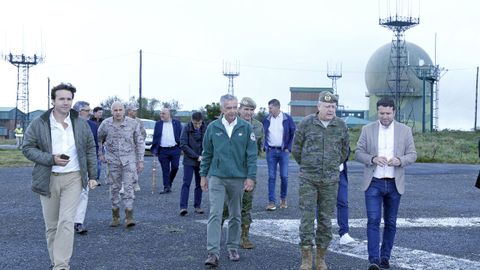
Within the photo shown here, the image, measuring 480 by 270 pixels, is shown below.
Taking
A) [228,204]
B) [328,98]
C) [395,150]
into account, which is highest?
[328,98]

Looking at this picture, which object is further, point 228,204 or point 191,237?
point 191,237

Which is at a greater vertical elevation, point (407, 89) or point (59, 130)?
point (407, 89)

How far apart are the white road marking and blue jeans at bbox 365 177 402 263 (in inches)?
13.7

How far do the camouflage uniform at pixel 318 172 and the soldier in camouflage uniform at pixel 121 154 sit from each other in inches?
135

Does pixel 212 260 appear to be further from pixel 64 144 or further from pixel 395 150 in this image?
pixel 395 150

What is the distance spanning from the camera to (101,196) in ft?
44.4

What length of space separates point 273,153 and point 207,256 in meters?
4.29

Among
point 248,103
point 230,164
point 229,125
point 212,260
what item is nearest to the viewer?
point 212,260

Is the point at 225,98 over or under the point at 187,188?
over

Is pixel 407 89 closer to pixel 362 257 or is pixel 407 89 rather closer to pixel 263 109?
pixel 263 109

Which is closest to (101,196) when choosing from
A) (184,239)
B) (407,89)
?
(184,239)

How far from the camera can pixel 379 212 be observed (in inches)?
277

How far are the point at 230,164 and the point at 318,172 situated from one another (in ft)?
3.57

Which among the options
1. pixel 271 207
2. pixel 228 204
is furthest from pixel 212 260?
pixel 271 207
